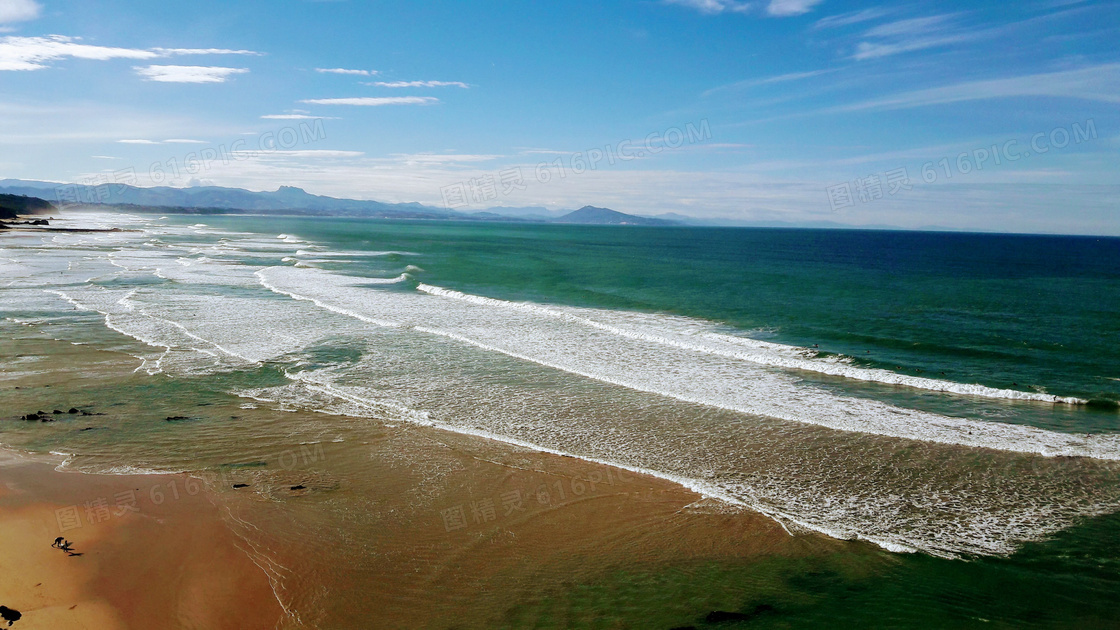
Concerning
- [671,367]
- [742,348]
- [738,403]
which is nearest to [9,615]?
[738,403]

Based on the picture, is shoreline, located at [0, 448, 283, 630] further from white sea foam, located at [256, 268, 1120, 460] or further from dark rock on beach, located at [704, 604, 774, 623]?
white sea foam, located at [256, 268, 1120, 460]

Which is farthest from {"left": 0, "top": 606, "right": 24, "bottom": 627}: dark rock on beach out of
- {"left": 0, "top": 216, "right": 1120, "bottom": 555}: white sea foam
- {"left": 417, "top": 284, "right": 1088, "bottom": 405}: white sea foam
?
{"left": 417, "top": 284, "right": 1088, "bottom": 405}: white sea foam

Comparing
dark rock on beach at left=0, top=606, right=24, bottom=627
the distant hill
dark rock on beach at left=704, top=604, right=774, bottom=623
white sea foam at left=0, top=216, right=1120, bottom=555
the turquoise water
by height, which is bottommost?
dark rock on beach at left=704, top=604, right=774, bottom=623

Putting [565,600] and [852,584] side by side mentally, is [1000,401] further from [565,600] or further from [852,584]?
[565,600]

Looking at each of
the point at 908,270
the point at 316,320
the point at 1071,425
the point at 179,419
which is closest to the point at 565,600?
the point at 179,419

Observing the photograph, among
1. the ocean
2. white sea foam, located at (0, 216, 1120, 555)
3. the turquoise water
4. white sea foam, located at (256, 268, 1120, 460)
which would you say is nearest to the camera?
the ocean

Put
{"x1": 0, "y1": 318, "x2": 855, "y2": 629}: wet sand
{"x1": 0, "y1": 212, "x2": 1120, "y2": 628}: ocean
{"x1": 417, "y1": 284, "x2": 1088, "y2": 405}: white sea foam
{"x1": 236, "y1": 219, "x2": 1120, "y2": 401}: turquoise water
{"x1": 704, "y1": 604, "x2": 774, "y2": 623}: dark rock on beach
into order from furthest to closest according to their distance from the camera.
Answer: {"x1": 236, "y1": 219, "x2": 1120, "y2": 401}: turquoise water → {"x1": 417, "y1": 284, "x2": 1088, "y2": 405}: white sea foam → {"x1": 0, "y1": 212, "x2": 1120, "y2": 628}: ocean → {"x1": 0, "y1": 318, "x2": 855, "y2": 629}: wet sand → {"x1": 704, "y1": 604, "x2": 774, "y2": 623}: dark rock on beach

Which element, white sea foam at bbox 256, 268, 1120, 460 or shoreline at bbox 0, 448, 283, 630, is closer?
shoreline at bbox 0, 448, 283, 630

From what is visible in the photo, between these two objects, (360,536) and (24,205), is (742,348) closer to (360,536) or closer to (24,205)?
(360,536)

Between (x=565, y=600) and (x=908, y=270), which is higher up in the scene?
→ (x=908, y=270)
